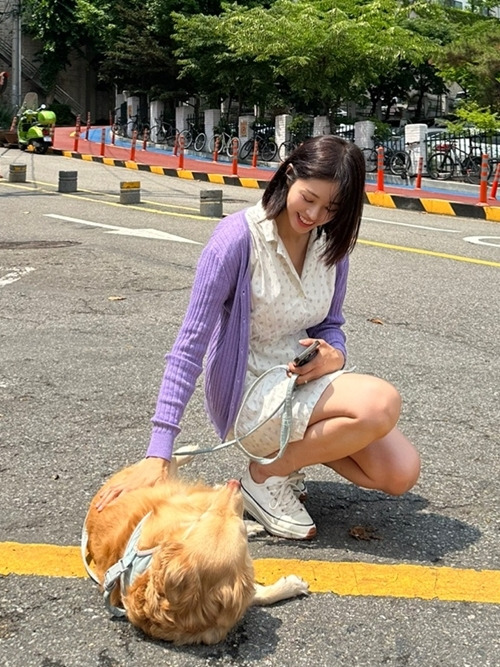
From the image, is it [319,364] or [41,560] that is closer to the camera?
[41,560]

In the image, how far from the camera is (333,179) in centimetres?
264

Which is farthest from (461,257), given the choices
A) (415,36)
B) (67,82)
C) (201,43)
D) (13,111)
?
(67,82)

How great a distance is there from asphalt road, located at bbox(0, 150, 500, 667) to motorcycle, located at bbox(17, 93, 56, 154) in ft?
63.4

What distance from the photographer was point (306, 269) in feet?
9.58

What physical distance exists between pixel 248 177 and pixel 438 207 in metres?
6.72

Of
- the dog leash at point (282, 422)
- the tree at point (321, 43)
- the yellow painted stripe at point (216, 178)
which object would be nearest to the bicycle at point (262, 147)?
the tree at point (321, 43)

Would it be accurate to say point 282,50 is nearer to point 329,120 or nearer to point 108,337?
point 329,120

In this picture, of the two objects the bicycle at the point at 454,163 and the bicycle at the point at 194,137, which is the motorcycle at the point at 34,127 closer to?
the bicycle at the point at 194,137

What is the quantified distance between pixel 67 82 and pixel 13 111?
8.84 meters

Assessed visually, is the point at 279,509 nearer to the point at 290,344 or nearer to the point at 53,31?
the point at 290,344

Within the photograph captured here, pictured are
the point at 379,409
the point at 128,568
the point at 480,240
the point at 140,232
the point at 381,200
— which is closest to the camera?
the point at 128,568

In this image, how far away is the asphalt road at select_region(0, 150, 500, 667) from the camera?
7.37 feet

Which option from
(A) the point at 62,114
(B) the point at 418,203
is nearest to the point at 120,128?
(A) the point at 62,114

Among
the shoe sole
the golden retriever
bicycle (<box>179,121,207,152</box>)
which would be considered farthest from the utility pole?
the golden retriever
